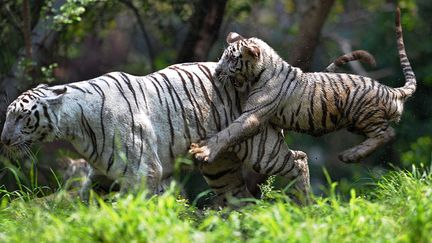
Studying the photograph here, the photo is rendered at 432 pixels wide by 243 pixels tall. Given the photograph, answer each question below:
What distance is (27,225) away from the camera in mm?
6293

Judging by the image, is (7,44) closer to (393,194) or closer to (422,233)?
(393,194)

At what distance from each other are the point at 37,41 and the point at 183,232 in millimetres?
6861

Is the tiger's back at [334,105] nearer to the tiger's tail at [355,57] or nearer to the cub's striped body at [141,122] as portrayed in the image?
the cub's striped body at [141,122]

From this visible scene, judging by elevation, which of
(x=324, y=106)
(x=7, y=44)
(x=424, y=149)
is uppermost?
(x=324, y=106)

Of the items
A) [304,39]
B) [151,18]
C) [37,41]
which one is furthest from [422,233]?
[151,18]

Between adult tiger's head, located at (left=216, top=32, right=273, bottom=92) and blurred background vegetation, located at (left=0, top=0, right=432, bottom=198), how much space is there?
1199 mm

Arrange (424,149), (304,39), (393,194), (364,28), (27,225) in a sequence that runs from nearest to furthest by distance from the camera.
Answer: (27,225) → (393,194) → (304,39) → (424,149) → (364,28)

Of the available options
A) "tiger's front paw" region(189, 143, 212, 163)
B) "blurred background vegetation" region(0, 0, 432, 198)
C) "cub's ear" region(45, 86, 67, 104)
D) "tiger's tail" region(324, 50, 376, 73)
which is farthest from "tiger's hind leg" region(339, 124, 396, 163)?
"cub's ear" region(45, 86, 67, 104)

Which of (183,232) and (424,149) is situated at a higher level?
(183,232)

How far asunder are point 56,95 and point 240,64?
4.72 feet

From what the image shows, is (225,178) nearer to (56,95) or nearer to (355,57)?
(355,57)

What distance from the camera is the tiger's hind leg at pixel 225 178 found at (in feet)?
27.2

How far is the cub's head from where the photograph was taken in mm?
7754

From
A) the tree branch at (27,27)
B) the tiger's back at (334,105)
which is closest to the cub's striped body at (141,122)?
the tiger's back at (334,105)
